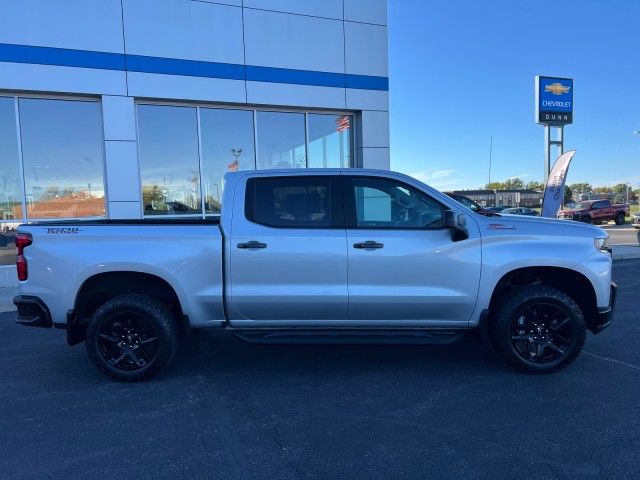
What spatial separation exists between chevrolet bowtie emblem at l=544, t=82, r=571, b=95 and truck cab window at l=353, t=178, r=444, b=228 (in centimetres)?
1543

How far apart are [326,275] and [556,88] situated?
16.5 metres

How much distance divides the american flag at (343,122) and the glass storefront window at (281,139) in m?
0.95

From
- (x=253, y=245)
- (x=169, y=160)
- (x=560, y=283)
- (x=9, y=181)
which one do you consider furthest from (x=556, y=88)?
(x=9, y=181)

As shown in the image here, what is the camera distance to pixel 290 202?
14.5 feet

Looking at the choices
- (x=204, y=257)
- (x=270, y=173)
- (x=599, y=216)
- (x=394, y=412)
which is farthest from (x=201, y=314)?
(x=599, y=216)

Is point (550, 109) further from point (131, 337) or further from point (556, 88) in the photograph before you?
point (131, 337)

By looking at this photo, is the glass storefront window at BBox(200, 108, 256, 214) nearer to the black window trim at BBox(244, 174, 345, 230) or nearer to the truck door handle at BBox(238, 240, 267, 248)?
the black window trim at BBox(244, 174, 345, 230)

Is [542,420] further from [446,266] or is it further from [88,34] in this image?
[88,34]

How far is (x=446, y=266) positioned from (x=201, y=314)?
2.24 metres

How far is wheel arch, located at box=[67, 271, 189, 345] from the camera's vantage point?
14.2 feet

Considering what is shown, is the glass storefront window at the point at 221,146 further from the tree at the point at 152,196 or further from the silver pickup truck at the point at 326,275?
the silver pickup truck at the point at 326,275

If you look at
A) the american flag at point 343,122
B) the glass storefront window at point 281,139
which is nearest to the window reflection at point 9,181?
the glass storefront window at point 281,139

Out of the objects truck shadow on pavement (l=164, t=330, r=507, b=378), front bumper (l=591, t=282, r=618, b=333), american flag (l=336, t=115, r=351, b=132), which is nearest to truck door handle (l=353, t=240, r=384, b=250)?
truck shadow on pavement (l=164, t=330, r=507, b=378)

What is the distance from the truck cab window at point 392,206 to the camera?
433 centimetres
